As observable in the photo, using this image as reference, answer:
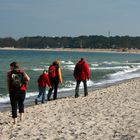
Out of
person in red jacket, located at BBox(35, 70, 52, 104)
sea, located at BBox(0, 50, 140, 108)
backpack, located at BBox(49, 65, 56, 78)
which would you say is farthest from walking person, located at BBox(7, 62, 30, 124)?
backpack, located at BBox(49, 65, 56, 78)

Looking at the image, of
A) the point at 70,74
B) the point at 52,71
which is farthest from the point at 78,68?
the point at 70,74

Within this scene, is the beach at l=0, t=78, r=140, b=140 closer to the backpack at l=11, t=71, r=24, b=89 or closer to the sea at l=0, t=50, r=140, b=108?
the backpack at l=11, t=71, r=24, b=89

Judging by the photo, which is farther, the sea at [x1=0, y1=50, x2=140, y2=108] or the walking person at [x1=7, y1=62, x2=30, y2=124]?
the sea at [x1=0, y1=50, x2=140, y2=108]

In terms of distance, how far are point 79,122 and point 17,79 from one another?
181 centimetres

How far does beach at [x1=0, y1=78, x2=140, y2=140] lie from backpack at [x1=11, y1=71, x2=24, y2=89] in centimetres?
98

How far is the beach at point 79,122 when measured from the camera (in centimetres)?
930

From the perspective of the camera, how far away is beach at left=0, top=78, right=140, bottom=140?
9.30 metres

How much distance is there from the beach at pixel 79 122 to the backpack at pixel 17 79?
38.6 inches

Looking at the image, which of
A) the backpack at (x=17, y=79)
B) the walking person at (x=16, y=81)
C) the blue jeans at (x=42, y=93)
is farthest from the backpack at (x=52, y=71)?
the backpack at (x=17, y=79)

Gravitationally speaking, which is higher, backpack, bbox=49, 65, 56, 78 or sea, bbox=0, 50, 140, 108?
backpack, bbox=49, 65, 56, 78

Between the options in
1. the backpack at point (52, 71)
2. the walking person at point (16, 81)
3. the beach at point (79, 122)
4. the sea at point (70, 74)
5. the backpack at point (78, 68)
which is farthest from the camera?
the sea at point (70, 74)

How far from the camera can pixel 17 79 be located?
35.7ft

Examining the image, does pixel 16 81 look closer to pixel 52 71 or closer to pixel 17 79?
pixel 17 79

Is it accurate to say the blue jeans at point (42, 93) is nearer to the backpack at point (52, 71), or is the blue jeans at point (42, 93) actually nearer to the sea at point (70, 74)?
the backpack at point (52, 71)
